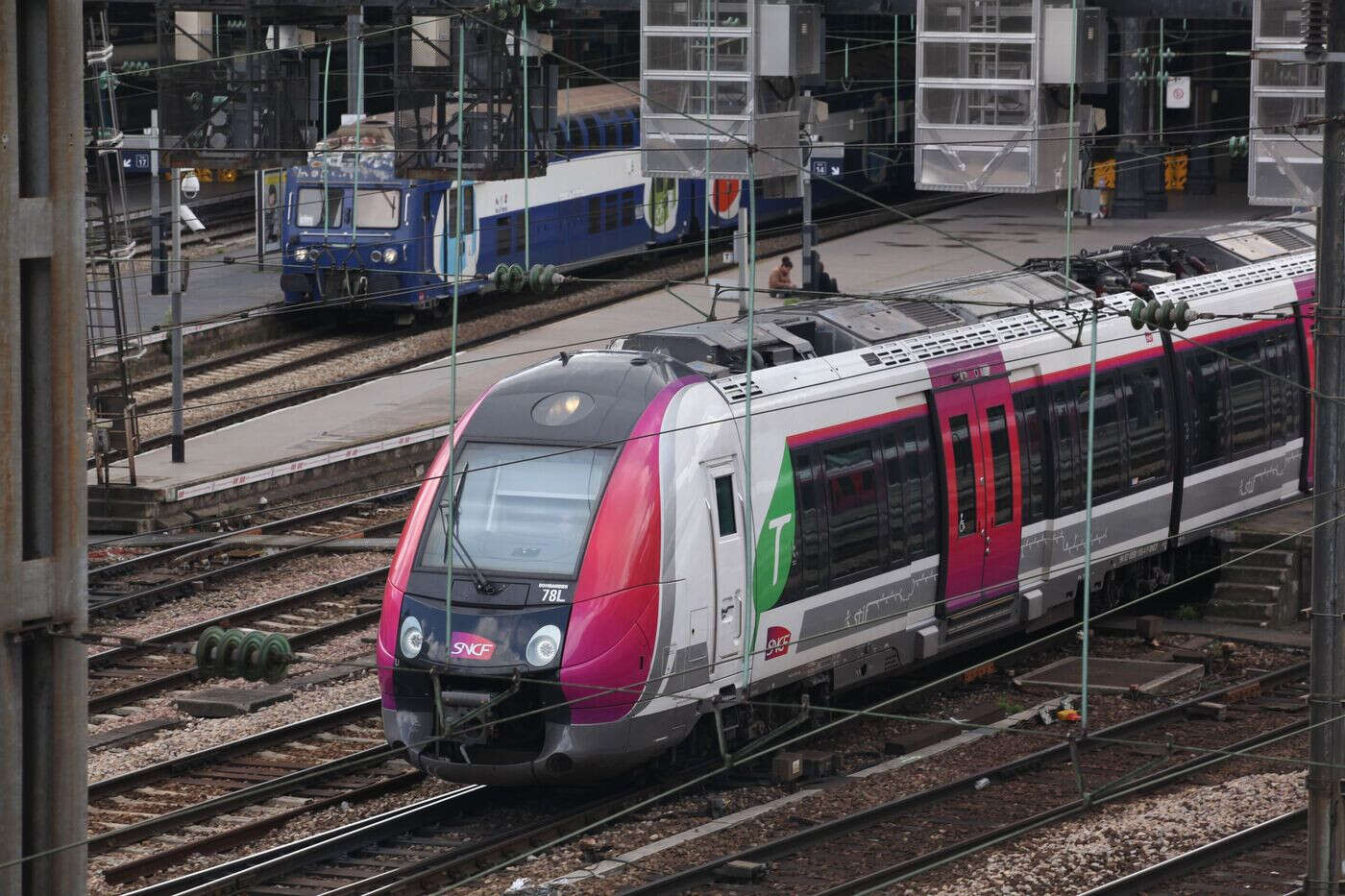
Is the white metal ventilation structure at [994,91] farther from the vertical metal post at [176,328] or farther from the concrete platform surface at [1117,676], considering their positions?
the vertical metal post at [176,328]

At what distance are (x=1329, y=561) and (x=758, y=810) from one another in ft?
15.1

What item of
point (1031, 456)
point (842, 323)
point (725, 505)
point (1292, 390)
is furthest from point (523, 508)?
point (1292, 390)

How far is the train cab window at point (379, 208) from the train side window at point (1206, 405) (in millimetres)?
16861

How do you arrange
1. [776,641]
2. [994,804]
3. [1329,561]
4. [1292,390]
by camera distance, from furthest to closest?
Answer: [1292,390] → [776,641] → [994,804] → [1329,561]

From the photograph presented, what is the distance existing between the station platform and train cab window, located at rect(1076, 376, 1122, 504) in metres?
1.85

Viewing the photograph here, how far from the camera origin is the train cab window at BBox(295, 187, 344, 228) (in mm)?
35688

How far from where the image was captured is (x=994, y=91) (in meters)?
22.2

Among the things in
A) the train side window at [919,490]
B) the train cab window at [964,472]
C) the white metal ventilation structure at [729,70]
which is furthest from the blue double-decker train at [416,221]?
the train side window at [919,490]

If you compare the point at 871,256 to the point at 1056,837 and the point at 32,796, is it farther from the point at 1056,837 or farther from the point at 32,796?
the point at 32,796

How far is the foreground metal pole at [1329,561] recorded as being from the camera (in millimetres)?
12562

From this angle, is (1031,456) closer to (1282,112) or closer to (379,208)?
(1282,112)

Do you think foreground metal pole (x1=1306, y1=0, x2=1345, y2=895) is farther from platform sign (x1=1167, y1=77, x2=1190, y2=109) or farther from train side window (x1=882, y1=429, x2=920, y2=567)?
platform sign (x1=1167, y1=77, x2=1190, y2=109)

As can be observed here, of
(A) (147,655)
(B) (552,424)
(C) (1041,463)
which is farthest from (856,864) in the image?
(A) (147,655)

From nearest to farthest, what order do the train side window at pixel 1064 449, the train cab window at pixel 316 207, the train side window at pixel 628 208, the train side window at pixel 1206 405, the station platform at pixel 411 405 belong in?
the train side window at pixel 1064 449 < the train side window at pixel 1206 405 < the station platform at pixel 411 405 < the train cab window at pixel 316 207 < the train side window at pixel 628 208
